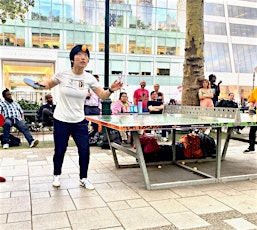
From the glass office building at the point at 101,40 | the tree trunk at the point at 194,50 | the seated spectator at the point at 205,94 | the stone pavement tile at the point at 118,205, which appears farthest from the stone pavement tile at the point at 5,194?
the glass office building at the point at 101,40

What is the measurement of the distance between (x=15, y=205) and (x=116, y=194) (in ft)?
3.93

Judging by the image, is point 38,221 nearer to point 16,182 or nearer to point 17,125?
point 16,182

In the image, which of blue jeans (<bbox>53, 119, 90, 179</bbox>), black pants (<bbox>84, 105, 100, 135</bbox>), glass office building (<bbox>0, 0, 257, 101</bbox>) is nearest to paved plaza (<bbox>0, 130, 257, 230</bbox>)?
blue jeans (<bbox>53, 119, 90, 179</bbox>)

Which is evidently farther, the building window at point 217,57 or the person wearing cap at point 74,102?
the building window at point 217,57

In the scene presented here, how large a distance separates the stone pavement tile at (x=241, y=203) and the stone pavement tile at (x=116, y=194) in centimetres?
107

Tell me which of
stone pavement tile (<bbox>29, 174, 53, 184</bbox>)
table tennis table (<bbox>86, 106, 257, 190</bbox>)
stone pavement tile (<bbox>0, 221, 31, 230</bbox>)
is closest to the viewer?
stone pavement tile (<bbox>0, 221, 31, 230</bbox>)

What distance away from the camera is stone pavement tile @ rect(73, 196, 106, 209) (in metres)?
3.49

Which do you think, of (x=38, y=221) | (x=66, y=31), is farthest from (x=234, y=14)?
(x=38, y=221)

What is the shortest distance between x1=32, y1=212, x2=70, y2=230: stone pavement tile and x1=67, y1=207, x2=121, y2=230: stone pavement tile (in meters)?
0.07

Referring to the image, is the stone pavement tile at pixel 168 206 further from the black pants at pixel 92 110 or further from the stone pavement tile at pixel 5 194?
the black pants at pixel 92 110

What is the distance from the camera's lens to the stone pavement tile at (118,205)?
346 centimetres

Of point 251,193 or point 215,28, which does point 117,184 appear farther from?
point 215,28

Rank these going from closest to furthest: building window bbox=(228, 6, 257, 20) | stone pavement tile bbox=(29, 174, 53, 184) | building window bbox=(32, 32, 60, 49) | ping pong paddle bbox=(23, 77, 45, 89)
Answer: ping pong paddle bbox=(23, 77, 45, 89)
stone pavement tile bbox=(29, 174, 53, 184)
building window bbox=(32, 32, 60, 49)
building window bbox=(228, 6, 257, 20)

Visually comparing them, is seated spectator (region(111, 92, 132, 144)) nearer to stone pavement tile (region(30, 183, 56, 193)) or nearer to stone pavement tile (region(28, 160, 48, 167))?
stone pavement tile (region(28, 160, 48, 167))
